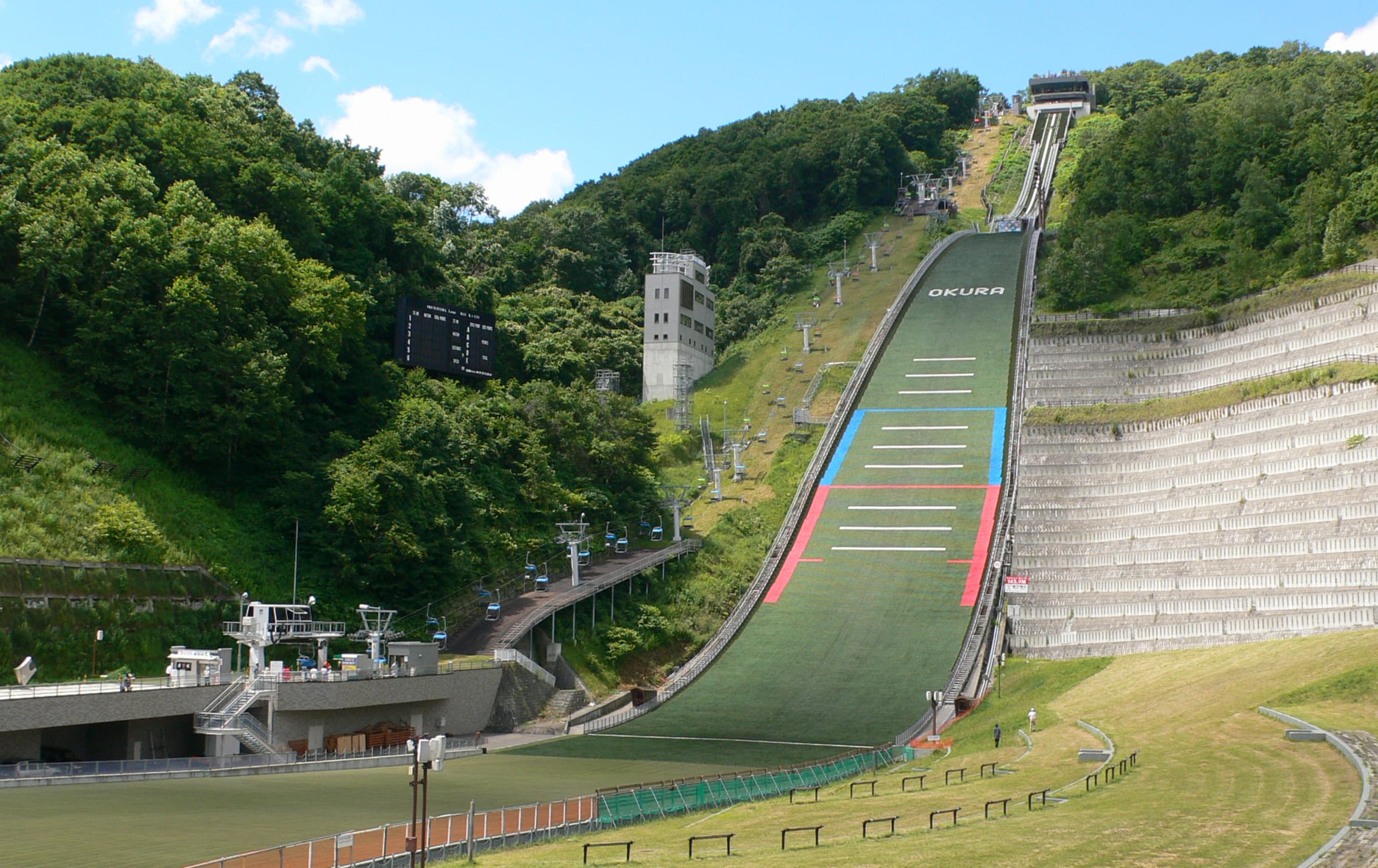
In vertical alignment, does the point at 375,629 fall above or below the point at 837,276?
below

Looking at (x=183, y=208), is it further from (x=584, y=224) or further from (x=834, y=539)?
(x=584, y=224)

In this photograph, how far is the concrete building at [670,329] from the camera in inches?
3238

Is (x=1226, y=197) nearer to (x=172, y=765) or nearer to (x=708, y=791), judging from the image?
(x=708, y=791)

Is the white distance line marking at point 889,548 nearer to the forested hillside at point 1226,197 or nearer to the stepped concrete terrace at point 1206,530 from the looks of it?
the stepped concrete terrace at point 1206,530

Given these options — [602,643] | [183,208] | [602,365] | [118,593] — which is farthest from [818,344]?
[118,593]

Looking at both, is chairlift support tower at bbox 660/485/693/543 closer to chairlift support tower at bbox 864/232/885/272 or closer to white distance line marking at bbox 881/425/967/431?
white distance line marking at bbox 881/425/967/431

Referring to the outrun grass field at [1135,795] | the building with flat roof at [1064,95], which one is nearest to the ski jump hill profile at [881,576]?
the outrun grass field at [1135,795]

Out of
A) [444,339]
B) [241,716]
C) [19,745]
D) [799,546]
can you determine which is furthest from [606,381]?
[19,745]

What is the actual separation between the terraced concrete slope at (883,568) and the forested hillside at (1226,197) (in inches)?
266

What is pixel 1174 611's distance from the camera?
46.3 metres

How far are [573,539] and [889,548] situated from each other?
1317 centimetres

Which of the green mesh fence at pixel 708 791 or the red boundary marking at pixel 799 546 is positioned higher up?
the red boundary marking at pixel 799 546

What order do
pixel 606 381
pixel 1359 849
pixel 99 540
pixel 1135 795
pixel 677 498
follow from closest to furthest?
1. pixel 1359 849
2. pixel 1135 795
3. pixel 99 540
4. pixel 677 498
5. pixel 606 381

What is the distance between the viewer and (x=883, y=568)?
55031 millimetres
